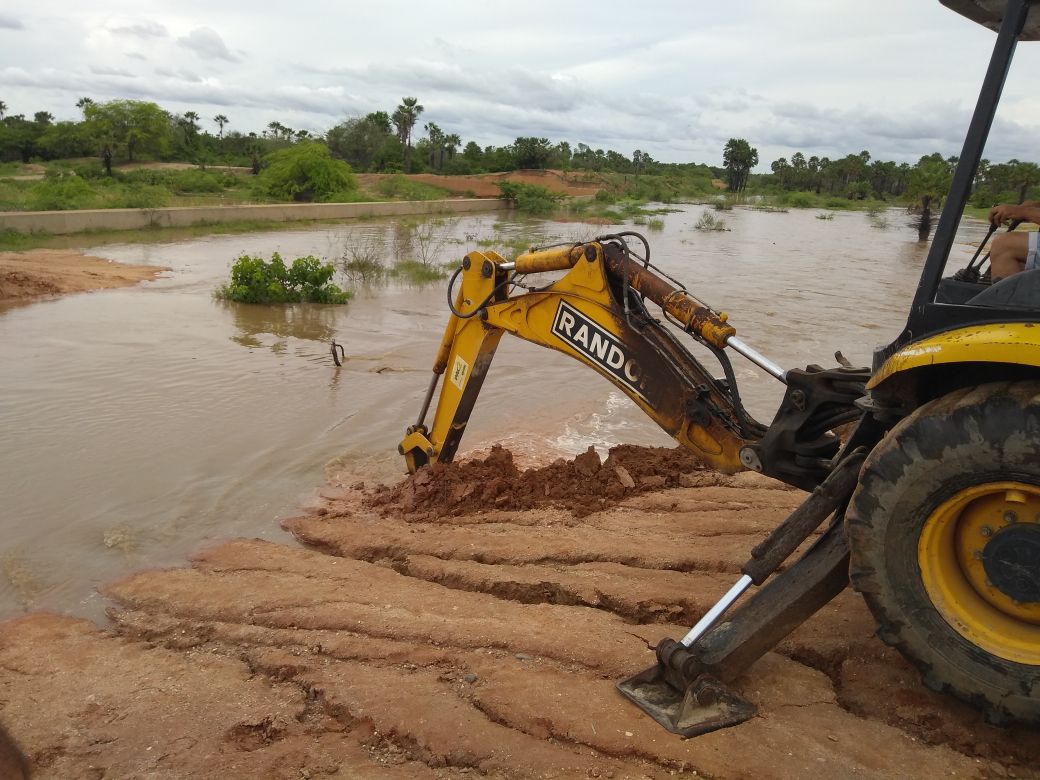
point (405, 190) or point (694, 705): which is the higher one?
point (694, 705)

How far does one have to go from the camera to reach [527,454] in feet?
21.0

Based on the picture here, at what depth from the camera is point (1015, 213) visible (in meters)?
3.52

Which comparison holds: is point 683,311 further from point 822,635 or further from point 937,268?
point 822,635

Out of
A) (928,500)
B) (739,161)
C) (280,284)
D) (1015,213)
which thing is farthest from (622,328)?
(739,161)

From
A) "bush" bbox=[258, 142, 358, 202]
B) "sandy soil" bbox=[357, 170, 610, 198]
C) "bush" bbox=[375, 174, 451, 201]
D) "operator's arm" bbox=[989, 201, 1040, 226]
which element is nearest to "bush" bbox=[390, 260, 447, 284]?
"operator's arm" bbox=[989, 201, 1040, 226]

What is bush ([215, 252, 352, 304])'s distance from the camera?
39.7 ft

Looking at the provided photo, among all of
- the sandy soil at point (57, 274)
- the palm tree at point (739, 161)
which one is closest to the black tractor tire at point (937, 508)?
the sandy soil at point (57, 274)

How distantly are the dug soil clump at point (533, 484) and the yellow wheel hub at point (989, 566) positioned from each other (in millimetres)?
2505

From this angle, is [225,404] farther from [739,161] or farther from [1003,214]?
[739,161]

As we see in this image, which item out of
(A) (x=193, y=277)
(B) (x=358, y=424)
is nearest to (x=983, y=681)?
(B) (x=358, y=424)

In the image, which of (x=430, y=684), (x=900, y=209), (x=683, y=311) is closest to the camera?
(x=430, y=684)

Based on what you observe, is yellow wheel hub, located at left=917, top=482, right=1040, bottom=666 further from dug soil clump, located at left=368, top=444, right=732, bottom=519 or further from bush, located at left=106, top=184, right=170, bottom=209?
bush, located at left=106, top=184, right=170, bottom=209

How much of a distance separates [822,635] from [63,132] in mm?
54492

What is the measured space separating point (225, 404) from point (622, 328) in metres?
4.96
